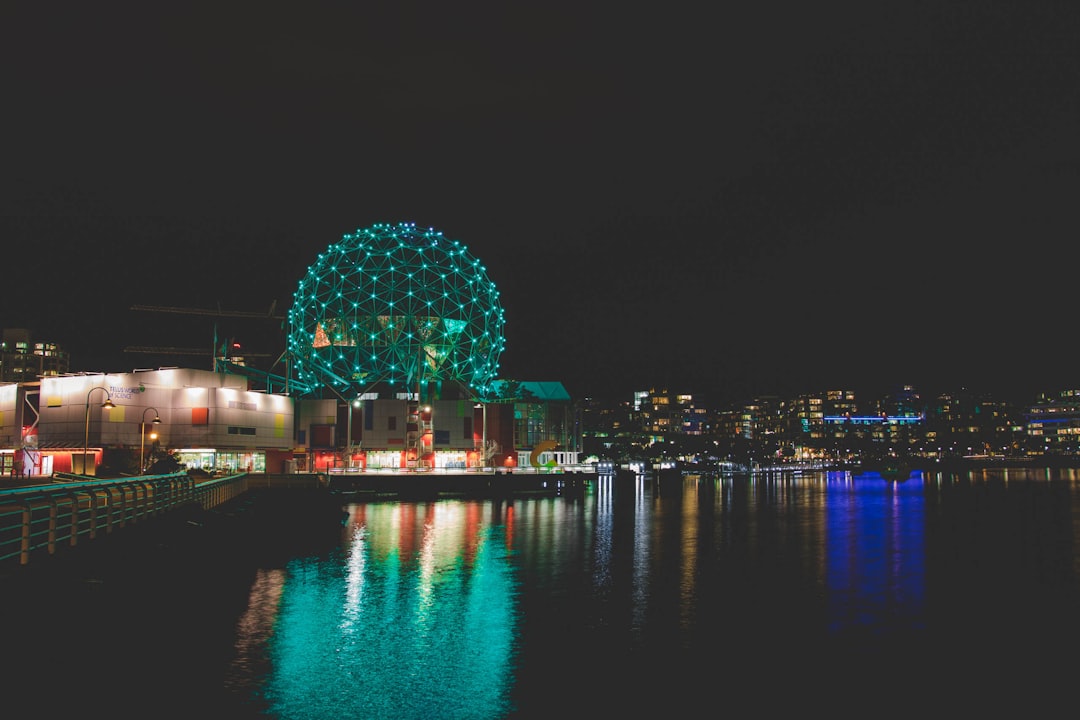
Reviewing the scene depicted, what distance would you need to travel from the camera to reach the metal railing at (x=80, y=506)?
15.3 m

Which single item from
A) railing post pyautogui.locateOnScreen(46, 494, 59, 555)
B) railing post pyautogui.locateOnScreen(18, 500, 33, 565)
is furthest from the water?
railing post pyautogui.locateOnScreen(46, 494, 59, 555)

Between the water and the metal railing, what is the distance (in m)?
0.72

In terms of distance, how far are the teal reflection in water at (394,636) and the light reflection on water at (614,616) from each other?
0.06 m

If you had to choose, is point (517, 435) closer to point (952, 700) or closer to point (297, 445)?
point (297, 445)

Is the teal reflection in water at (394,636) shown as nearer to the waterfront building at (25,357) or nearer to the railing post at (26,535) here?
the railing post at (26,535)

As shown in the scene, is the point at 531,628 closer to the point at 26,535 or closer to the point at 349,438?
the point at 26,535

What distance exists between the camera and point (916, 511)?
62875 mm

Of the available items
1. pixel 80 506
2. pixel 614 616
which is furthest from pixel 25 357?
pixel 614 616

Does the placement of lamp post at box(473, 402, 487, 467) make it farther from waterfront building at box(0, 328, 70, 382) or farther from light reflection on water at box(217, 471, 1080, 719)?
waterfront building at box(0, 328, 70, 382)

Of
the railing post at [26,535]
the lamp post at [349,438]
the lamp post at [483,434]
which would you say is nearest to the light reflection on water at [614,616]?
the railing post at [26,535]

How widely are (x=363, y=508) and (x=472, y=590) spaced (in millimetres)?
40839

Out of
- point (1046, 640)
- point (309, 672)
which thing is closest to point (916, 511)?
point (1046, 640)

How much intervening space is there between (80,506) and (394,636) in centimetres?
1218

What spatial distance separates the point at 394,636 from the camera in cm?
1762
